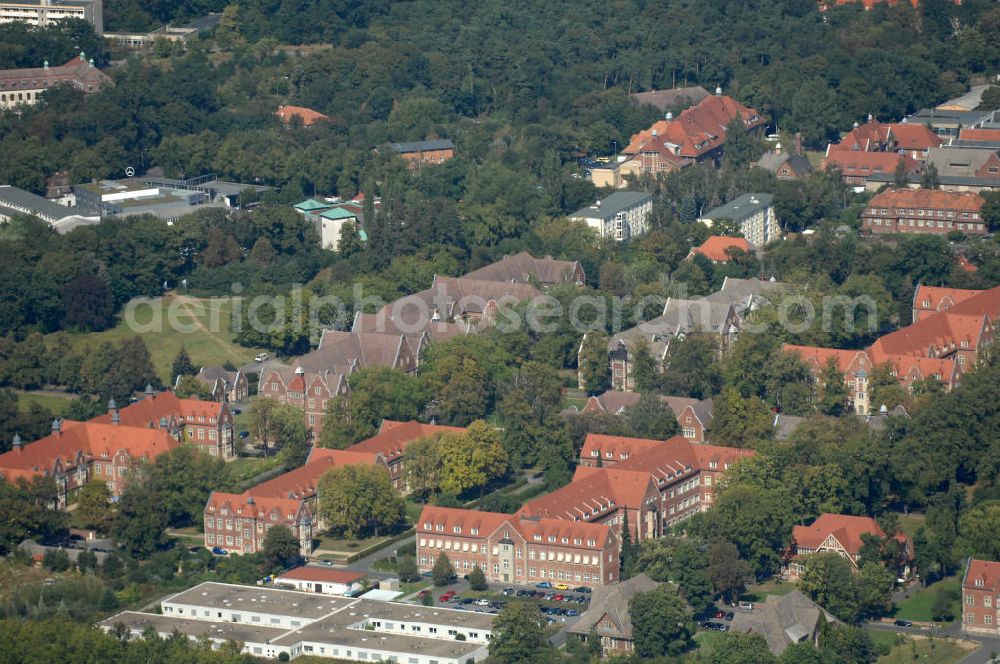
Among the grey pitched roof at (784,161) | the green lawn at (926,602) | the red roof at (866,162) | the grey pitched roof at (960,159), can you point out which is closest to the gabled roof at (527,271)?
the grey pitched roof at (784,161)

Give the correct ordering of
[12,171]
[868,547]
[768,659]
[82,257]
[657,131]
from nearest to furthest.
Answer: [768,659] < [868,547] < [82,257] < [12,171] < [657,131]

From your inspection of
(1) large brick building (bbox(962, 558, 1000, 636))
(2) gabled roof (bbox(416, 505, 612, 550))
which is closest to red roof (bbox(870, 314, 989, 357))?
(2) gabled roof (bbox(416, 505, 612, 550))

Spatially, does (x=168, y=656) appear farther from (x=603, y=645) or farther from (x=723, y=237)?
(x=723, y=237)

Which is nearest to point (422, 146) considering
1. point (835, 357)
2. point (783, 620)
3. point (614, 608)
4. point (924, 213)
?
point (924, 213)

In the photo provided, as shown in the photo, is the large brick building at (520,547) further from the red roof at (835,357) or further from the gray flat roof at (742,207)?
the gray flat roof at (742,207)

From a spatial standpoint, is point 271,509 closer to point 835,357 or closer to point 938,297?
point 835,357

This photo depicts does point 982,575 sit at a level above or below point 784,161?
→ above

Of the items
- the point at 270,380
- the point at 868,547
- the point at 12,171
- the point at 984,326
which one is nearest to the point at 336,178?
the point at 12,171
